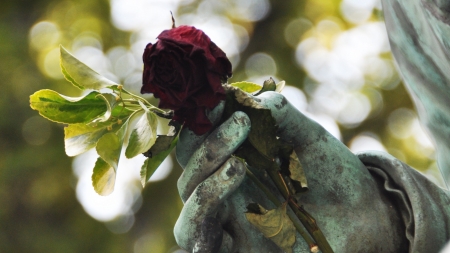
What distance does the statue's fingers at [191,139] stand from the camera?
3.65 feet

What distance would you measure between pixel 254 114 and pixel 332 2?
3.97 metres

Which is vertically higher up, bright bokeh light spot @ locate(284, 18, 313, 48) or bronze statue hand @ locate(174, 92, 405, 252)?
bronze statue hand @ locate(174, 92, 405, 252)

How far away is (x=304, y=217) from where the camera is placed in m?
1.15

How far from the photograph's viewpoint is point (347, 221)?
1.23m

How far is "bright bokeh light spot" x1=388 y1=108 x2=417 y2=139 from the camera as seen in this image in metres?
4.71

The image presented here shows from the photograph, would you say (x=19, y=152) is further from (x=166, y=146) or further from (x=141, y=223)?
(x=166, y=146)

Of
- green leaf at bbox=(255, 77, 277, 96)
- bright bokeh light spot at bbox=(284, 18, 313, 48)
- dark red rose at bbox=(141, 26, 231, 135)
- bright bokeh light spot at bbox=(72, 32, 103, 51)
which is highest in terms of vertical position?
dark red rose at bbox=(141, 26, 231, 135)

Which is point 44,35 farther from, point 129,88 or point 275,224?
point 275,224

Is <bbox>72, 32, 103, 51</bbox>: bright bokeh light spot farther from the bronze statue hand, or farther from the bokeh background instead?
the bronze statue hand

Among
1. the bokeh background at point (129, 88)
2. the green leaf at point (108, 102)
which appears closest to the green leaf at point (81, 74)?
the green leaf at point (108, 102)

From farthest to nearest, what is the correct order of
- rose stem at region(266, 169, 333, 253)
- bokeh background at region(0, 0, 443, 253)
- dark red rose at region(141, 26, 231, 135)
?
bokeh background at region(0, 0, 443, 253), rose stem at region(266, 169, 333, 253), dark red rose at region(141, 26, 231, 135)

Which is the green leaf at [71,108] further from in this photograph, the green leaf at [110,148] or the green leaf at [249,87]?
the green leaf at [249,87]

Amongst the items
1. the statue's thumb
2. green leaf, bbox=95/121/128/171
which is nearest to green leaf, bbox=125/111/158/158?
green leaf, bbox=95/121/128/171

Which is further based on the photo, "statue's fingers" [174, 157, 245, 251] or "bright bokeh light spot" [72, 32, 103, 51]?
"bright bokeh light spot" [72, 32, 103, 51]
